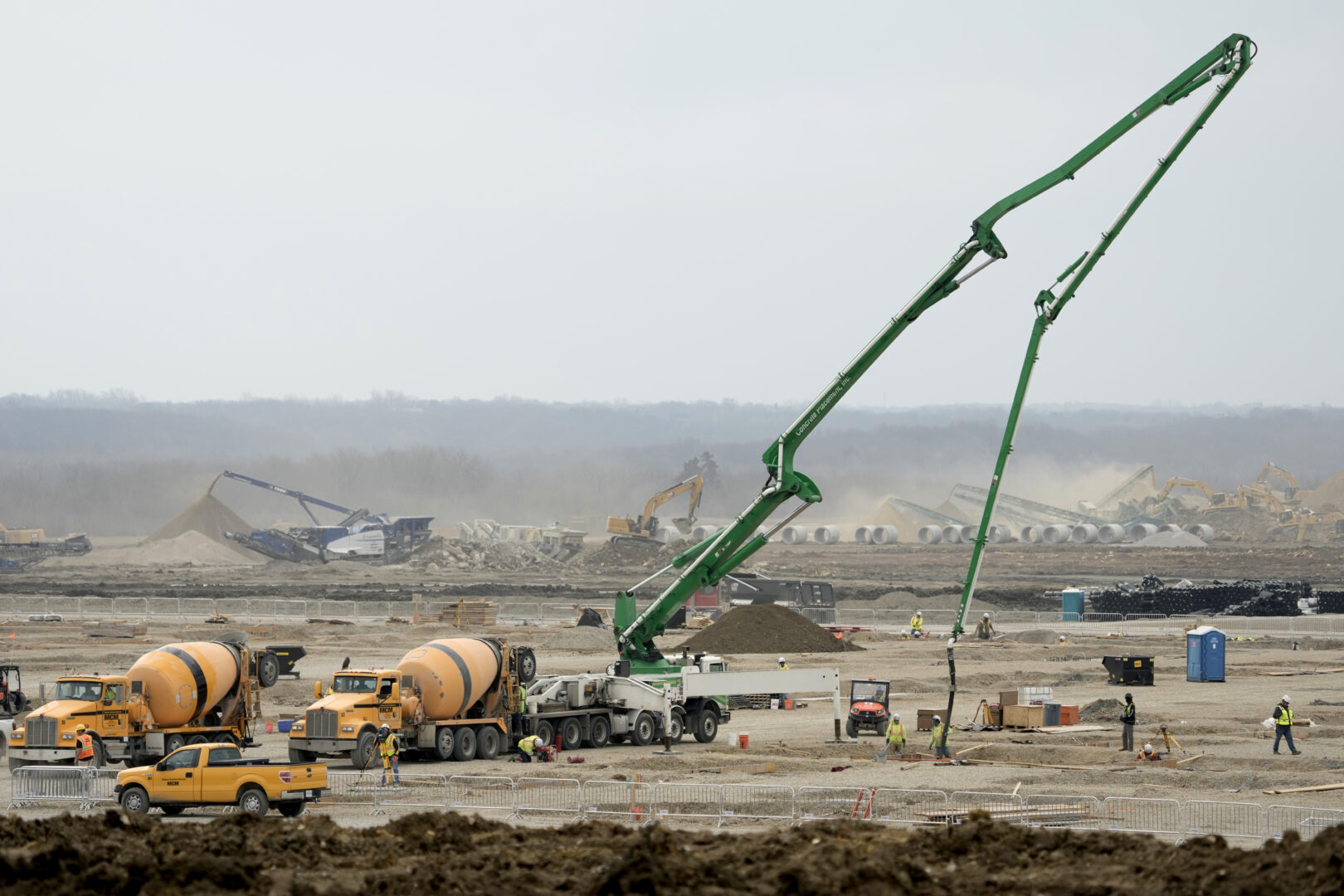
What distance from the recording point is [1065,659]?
6406 centimetres

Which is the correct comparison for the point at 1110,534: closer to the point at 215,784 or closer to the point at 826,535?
the point at 826,535

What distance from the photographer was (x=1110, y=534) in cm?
16962

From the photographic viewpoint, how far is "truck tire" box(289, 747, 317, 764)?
33375 millimetres

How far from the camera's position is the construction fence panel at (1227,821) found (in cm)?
2334

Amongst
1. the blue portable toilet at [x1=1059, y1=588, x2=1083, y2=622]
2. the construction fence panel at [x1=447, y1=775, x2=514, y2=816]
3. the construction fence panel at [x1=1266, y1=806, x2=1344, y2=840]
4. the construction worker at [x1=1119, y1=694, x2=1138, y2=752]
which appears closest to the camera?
the construction fence panel at [x1=1266, y1=806, x2=1344, y2=840]

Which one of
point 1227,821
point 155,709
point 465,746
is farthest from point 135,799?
point 1227,821

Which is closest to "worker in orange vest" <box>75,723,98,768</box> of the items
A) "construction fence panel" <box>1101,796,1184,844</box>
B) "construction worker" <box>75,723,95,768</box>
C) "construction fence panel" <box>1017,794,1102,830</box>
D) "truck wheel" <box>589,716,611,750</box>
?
"construction worker" <box>75,723,95,768</box>

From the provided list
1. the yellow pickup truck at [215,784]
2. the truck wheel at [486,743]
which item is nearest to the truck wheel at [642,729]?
the truck wheel at [486,743]

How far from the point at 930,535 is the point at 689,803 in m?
154

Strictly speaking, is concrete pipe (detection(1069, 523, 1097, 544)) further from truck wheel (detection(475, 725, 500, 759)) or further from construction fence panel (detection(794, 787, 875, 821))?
construction fence panel (detection(794, 787, 875, 821))

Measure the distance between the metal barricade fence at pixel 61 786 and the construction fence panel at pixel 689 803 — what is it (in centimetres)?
1015

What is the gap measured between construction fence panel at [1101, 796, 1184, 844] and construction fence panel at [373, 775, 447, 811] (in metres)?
11.8

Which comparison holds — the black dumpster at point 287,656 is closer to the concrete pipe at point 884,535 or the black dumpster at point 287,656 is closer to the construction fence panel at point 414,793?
the construction fence panel at point 414,793

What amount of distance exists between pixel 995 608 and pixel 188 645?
65.6 meters
